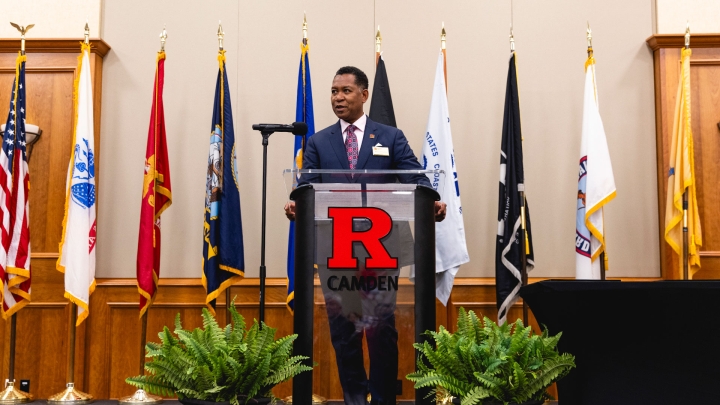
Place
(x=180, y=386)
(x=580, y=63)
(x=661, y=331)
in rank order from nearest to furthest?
(x=661, y=331), (x=180, y=386), (x=580, y=63)

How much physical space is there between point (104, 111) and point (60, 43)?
582 mm

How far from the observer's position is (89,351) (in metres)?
4.68

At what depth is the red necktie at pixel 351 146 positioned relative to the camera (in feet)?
11.4

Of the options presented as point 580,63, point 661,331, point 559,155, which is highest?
point 580,63

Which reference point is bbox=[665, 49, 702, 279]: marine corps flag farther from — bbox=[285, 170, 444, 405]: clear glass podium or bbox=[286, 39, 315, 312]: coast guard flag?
bbox=[285, 170, 444, 405]: clear glass podium

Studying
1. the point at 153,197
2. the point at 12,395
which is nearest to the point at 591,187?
the point at 153,197

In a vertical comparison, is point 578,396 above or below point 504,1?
below

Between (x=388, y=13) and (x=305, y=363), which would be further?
(x=388, y=13)

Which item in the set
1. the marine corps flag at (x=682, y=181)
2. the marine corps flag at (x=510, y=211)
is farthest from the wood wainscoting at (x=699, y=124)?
the marine corps flag at (x=510, y=211)

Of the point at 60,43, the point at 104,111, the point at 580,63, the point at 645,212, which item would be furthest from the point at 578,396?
the point at 60,43

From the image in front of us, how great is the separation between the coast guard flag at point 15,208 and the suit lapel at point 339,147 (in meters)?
2.26

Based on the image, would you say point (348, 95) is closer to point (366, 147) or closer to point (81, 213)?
point (366, 147)

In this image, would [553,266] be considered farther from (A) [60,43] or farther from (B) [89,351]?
(A) [60,43]

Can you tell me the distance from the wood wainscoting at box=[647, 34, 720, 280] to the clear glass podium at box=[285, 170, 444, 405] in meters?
2.94
